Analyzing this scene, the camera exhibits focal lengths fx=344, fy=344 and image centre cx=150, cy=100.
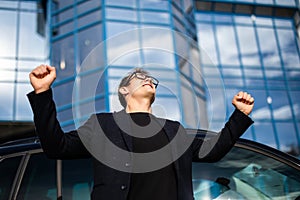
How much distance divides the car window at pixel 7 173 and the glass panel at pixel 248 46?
1571 cm

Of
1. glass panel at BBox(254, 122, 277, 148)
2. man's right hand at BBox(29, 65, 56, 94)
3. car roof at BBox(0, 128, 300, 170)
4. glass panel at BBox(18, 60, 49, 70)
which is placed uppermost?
glass panel at BBox(18, 60, 49, 70)

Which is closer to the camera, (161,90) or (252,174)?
(161,90)

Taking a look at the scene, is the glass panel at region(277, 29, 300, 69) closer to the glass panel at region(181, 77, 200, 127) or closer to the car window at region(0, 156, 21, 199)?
the glass panel at region(181, 77, 200, 127)

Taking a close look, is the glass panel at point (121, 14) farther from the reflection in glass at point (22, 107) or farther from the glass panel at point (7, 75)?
the glass panel at point (7, 75)

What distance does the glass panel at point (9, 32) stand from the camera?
14.8 m

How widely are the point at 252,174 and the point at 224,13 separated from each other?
16.3m

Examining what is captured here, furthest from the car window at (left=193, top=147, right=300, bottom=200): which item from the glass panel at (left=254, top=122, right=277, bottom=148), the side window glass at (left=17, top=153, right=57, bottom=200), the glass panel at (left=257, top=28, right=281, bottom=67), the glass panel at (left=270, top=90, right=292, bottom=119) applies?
the glass panel at (left=257, top=28, right=281, bottom=67)

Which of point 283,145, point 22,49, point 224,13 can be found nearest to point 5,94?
point 22,49

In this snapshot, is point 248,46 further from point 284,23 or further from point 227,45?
point 284,23

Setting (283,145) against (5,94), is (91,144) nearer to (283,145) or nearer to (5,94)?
(5,94)

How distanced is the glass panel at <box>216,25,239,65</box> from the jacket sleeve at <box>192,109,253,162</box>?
1511 centimetres

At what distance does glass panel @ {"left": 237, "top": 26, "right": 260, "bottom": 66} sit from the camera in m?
16.8

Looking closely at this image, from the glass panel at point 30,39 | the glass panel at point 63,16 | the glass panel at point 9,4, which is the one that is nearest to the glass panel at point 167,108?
the glass panel at point 63,16

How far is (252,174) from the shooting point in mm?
2416
